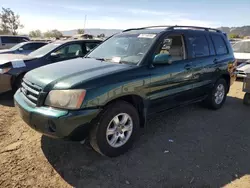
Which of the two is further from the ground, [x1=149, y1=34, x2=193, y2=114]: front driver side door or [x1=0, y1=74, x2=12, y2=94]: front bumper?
[x1=149, y1=34, x2=193, y2=114]: front driver side door

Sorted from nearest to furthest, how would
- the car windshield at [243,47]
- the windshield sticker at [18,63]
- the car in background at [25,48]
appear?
1. the windshield sticker at [18,63]
2. the car in background at [25,48]
3. the car windshield at [243,47]

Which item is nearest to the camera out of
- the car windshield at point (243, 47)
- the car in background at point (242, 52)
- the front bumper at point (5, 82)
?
the front bumper at point (5, 82)

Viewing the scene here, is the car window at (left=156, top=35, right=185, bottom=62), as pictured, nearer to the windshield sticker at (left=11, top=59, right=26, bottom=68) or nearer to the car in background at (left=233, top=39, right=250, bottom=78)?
the windshield sticker at (left=11, top=59, right=26, bottom=68)

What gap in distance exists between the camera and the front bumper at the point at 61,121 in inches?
100

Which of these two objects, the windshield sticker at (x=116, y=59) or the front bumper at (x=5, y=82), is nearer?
Answer: the windshield sticker at (x=116, y=59)

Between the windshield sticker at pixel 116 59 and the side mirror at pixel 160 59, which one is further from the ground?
the side mirror at pixel 160 59

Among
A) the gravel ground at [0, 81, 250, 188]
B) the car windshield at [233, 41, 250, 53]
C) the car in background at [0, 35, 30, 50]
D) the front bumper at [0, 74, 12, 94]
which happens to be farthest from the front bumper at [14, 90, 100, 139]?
the car in background at [0, 35, 30, 50]

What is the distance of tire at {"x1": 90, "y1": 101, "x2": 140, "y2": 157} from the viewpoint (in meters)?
2.82

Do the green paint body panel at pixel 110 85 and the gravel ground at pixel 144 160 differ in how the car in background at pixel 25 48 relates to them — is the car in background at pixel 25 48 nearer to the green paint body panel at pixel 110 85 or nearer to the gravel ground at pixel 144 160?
the gravel ground at pixel 144 160

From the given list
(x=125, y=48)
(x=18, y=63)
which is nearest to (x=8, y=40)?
(x=18, y=63)

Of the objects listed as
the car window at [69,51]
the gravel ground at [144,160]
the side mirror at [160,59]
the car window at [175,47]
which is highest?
the car window at [175,47]

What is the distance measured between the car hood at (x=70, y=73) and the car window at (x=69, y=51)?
10.1 feet

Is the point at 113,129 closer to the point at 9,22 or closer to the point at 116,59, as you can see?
the point at 116,59

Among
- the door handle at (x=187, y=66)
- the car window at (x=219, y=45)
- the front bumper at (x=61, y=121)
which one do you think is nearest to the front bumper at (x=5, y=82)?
the front bumper at (x=61, y=121)
